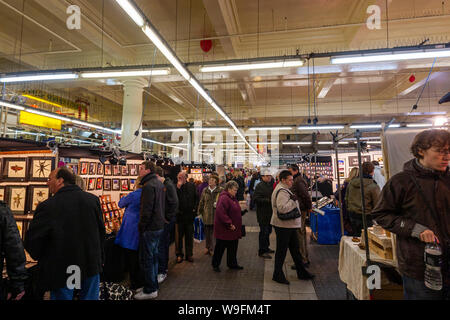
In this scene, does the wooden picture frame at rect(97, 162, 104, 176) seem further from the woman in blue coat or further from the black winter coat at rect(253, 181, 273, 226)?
the black winter coat at rect(253, 181, 273, 226)

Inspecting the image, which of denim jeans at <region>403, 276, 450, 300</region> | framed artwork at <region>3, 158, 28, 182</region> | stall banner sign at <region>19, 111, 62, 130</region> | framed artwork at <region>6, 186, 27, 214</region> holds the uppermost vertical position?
stall banner sign at <region>19, 111, 62, 130</region>

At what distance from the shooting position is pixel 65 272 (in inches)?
71.1

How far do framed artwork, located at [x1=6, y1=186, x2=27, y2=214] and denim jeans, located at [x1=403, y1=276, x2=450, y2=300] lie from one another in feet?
13.2

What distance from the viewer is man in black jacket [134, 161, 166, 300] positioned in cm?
280

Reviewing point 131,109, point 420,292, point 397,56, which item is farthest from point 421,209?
point 131,109

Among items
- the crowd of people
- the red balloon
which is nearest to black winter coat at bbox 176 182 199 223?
the crowd of people

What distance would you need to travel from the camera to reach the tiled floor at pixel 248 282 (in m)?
2.97

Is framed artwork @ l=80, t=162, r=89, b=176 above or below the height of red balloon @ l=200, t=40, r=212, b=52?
below

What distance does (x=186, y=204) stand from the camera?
4117 millimetres

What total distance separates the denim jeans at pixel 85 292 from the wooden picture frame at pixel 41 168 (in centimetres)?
165

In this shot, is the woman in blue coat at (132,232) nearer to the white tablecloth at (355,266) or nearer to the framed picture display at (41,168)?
the framed picture display at (41,168)

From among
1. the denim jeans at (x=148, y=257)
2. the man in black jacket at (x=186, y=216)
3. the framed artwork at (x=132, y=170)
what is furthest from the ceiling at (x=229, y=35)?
the denim jeans at (x=148, y=257)

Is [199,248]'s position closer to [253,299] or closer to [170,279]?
[170,279]
